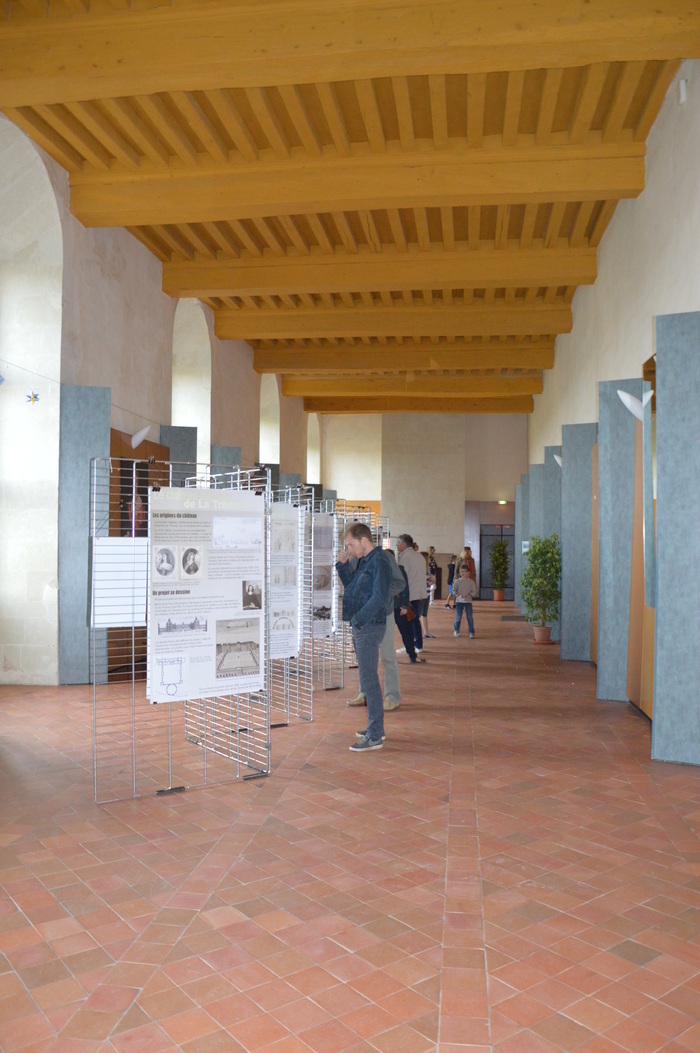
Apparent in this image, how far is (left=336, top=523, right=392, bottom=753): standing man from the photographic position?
5.89m

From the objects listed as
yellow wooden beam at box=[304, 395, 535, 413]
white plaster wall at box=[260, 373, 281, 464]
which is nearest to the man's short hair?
white plaster wall at box=[260, 373, 281, 464]

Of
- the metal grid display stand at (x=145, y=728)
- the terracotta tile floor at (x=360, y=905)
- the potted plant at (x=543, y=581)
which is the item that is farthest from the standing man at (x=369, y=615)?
the potted plant at (x=543, y=581)

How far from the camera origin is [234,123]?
7207 mm

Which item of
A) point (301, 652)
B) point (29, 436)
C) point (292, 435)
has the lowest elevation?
point (301, 652)

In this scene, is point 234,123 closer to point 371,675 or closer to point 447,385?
point 371,675

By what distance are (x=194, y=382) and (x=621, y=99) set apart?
795 cm

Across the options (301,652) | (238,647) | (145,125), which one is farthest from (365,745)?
(145,125)

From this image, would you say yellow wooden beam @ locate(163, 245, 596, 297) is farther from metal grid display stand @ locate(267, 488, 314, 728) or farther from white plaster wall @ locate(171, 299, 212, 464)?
metal grid display stand @ locate(267, 488, 314, 728)

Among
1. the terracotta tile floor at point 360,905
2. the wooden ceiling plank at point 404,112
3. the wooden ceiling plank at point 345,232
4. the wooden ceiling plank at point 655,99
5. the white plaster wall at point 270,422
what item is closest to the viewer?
the terracotta tile floor at point 360,905

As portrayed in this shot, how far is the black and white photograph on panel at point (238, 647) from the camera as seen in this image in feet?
16.0

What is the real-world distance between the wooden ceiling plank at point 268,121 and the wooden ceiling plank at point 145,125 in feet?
2.54

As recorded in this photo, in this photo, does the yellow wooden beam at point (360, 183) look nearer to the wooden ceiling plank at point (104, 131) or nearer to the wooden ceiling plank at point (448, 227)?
the wooden ceiling plank at point (104, 131)

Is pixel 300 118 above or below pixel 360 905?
above

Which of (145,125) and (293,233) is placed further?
(293,233)
